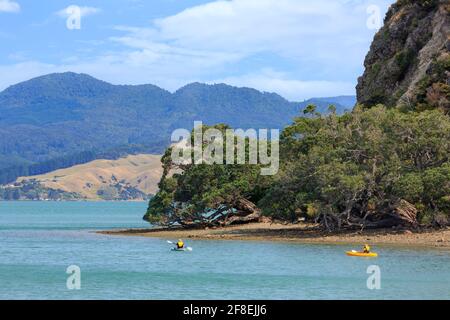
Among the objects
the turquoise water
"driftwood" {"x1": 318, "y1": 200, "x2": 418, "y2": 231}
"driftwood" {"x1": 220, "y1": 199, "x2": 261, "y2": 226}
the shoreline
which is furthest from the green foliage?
"driftwood" {"x1": 220, "y1": 199, "x2": 261, "y2": 226}

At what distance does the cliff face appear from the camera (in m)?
84.9

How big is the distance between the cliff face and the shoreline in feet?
56.8

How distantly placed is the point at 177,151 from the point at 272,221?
1768 centimetres

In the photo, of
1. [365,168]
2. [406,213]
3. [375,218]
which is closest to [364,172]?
[365,168]

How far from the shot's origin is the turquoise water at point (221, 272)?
43812mm

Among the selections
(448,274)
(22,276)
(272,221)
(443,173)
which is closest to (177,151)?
(272,221)

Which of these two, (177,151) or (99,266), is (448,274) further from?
(177,151)

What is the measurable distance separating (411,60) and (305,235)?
32.3 meters

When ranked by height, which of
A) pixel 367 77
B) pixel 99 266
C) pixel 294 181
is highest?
pixel 367 77

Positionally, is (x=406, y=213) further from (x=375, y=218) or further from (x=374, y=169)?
(x=374, y=169)

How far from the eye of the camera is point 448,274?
49.1 meters

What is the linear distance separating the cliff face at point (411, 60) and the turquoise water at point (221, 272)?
25.9 m

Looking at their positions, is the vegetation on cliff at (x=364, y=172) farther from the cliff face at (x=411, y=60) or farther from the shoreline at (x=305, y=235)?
the cliff face at (x=411, y=60)

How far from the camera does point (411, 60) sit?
97.2 metres
